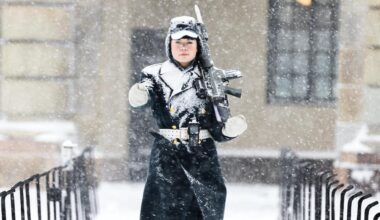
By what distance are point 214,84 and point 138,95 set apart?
528 mm

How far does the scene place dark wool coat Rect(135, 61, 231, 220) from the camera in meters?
4.16

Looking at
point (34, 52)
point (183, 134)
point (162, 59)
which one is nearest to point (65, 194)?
point (183, 134)

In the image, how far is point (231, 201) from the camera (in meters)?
8.33

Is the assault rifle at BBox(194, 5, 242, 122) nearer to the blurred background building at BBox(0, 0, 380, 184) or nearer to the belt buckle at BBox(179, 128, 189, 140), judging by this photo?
the belt buckle at BBox(179, 128, 189, 140)

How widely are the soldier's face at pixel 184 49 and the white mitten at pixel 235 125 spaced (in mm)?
519

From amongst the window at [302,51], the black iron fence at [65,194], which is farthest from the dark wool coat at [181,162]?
the window at [302,51]

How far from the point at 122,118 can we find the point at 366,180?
11.8ft

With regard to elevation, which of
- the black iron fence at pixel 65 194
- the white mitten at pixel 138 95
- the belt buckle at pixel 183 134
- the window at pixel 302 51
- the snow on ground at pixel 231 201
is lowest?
the snow on ground at pixel 231 201

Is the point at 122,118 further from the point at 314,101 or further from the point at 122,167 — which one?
the point at 314,101

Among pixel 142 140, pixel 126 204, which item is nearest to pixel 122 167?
pixel 142 140

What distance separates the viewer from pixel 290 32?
891cm

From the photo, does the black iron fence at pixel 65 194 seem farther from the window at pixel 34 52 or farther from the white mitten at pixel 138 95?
the window at pixel 34 52

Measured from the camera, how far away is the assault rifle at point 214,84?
4.08 metres

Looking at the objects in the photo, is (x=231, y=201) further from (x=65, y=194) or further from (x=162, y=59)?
(x=65, y=194)
